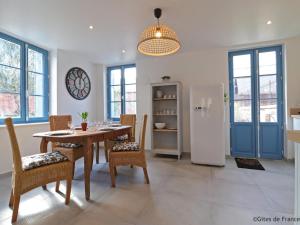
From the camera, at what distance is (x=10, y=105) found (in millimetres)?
3176

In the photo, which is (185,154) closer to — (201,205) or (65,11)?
(201,205)

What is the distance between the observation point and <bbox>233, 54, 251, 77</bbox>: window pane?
3.85 m

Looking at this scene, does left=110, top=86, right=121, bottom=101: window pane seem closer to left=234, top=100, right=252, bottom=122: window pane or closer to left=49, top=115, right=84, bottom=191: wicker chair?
left=49, top=115, right=84, bottom=191: wicker chair

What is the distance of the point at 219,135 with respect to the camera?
10.8 ft

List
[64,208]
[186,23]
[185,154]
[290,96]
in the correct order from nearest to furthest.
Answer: [64,208] → [186,23] → [290,96] → [185,154]

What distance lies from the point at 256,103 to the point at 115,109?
143 inches

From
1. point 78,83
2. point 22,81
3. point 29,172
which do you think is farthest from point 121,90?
point 29,172

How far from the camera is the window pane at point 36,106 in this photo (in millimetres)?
3584

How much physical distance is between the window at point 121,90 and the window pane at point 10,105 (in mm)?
2289

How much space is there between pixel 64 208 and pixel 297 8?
3893 millimetres

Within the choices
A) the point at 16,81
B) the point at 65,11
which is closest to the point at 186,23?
the point at 65,11

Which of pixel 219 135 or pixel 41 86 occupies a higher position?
pixel 41 86

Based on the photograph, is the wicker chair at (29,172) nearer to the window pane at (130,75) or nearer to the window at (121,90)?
the window at (121,90)

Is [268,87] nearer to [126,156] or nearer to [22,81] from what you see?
[126,156]
